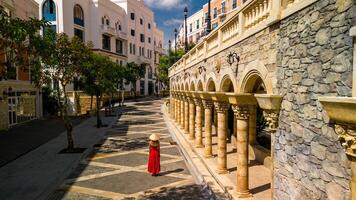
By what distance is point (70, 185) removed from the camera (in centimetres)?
1059

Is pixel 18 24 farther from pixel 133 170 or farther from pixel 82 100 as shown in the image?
pixel 82 100

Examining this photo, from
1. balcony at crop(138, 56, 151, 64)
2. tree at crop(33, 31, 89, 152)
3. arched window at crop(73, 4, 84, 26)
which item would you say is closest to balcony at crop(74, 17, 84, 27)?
arched window at crop(73, 4, 84, 26)

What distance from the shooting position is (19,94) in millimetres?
26250

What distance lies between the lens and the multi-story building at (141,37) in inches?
2191

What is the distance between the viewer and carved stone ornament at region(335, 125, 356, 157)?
384 cm

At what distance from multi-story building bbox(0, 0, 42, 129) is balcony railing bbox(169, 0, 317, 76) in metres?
16.6

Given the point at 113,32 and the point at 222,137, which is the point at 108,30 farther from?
the point at 222,137

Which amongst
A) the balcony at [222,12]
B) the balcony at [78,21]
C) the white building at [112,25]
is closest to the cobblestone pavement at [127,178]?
the white building at [112,25]

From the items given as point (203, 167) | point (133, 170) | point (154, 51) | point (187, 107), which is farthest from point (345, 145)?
point (154, 51)

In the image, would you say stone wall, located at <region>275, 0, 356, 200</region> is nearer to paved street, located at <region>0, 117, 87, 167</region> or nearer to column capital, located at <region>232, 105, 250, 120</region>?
column capital, located at <region>232, 105, 250, 120</region>

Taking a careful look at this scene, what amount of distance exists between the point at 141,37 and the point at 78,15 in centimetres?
1946

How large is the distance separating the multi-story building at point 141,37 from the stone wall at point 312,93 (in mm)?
50052

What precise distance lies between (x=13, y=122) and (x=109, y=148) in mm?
14059

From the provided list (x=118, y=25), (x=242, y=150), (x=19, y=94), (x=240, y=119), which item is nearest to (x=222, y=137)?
(x=242, y=150)
